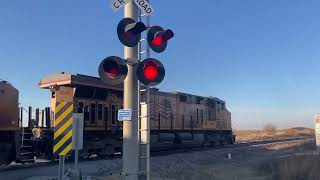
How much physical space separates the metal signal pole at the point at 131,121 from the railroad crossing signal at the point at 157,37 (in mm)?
316

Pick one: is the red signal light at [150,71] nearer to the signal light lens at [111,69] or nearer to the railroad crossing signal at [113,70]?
the railroad crossing signal at [113,70]

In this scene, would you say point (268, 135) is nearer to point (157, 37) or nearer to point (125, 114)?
point (157, 37)

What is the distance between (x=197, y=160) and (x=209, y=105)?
12466 millimetres

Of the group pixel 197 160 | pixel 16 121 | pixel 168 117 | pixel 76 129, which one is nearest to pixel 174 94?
pixel 168 117

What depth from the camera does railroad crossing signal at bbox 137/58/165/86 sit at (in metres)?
7.36

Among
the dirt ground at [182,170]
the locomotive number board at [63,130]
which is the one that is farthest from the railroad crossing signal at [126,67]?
the dirt ground at [182,170]

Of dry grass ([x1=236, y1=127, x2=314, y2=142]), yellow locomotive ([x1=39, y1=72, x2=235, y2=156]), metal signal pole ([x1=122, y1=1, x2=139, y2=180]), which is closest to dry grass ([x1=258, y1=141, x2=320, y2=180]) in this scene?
yellow locomotive ([x1=39, y1=72, x2=235, y2=156])

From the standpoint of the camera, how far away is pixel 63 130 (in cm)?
908

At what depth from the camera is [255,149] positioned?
32938 millimetres

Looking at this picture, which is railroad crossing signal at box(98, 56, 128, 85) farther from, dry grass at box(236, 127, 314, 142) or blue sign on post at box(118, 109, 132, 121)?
dry grass at box(236, 127, 314, 142)

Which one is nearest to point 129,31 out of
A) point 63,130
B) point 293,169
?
point 63,130

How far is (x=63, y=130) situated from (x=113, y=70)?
246 centimetres

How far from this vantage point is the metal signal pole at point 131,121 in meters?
7.41

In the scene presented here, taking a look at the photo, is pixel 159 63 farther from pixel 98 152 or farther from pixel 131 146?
pixel 98 152
